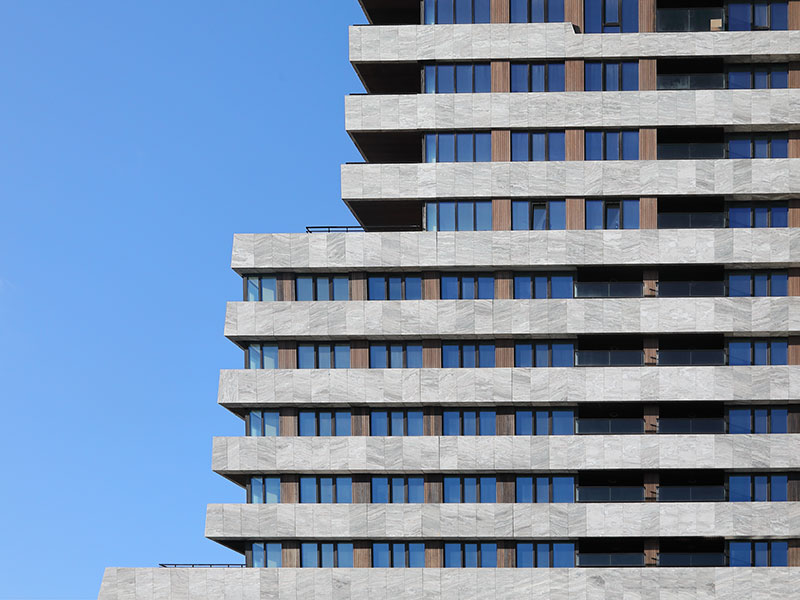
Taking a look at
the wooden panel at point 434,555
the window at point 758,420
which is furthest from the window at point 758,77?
the wooden panel at point 434,555

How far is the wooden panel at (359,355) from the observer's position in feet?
181

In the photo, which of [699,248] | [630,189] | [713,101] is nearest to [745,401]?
[699,248]

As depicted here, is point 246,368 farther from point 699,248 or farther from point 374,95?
point 699,248

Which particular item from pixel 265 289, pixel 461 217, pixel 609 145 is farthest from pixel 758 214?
pixel 265 289

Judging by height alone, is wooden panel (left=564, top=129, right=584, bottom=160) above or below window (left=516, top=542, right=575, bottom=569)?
above

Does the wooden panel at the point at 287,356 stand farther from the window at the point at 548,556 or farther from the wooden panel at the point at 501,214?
the window at the point at 548,556

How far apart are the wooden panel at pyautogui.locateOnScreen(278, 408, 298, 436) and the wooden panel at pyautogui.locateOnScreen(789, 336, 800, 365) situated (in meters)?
26.1

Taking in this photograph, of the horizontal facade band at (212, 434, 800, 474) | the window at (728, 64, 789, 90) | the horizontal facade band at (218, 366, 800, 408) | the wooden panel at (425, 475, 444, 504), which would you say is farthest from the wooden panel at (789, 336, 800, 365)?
the wooden panel at (425, 475, 444, 504)

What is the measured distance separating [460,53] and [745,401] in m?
23.8

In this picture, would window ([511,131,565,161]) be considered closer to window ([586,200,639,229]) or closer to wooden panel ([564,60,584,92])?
wooden panel ([564,60,584,92])

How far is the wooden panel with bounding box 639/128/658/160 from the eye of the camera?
5572cm

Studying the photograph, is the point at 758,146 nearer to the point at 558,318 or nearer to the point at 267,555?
the point at 558,318

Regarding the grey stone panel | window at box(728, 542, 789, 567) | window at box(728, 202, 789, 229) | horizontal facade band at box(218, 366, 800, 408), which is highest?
window at box(728, 202, 789, 229)

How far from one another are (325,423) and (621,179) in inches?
801
